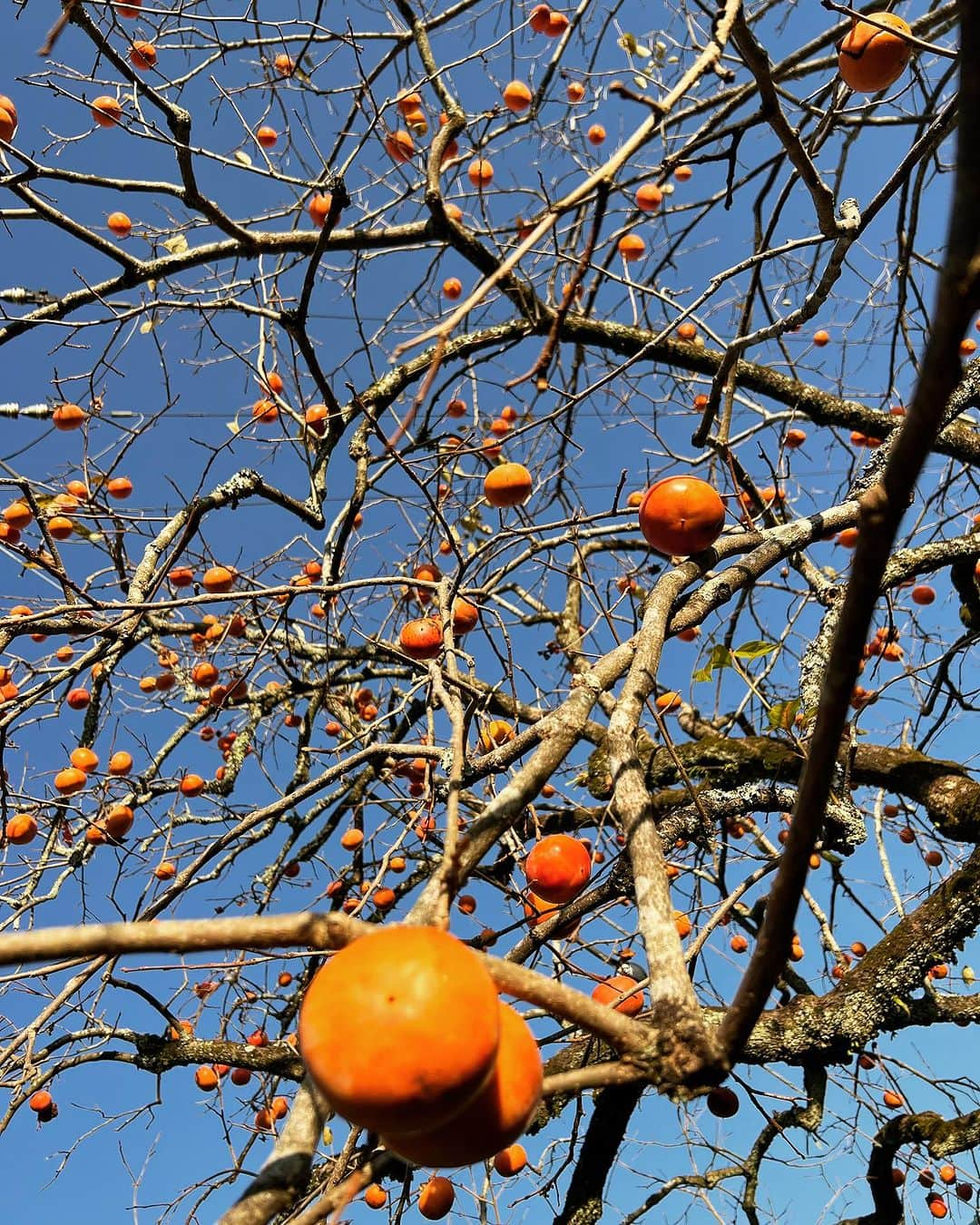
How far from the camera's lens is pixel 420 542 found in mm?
3154

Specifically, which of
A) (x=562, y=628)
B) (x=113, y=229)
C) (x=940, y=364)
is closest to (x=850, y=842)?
(x=940, y=364)

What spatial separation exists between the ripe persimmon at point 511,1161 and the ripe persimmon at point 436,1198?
32 centimetres

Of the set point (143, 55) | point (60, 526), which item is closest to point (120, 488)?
point (60, 526)

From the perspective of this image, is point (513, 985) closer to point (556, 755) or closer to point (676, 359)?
point (556, 755)

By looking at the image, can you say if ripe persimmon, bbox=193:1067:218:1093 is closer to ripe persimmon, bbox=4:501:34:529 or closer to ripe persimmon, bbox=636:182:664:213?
ripe persimmon, bbox=4:501:34:529

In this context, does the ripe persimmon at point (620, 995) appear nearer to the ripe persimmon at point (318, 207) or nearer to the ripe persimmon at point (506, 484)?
the ripe persimmon at point (506, 484)

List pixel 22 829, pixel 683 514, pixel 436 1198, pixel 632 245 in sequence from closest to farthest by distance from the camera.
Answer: pixel 683 514 < pixel 436 1198 < pixel 22 829 < pixel 632 245

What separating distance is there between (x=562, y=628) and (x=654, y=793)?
1394mm

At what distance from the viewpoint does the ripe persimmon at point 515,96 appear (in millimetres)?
3924

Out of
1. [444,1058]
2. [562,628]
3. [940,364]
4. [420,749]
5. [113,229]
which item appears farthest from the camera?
[562,628]

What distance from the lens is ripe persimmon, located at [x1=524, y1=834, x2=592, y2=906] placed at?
1.74 m

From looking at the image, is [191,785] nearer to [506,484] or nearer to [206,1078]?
[206,1078]

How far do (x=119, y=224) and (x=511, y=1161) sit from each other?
4.31 metres

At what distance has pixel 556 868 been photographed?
5.71 feet
